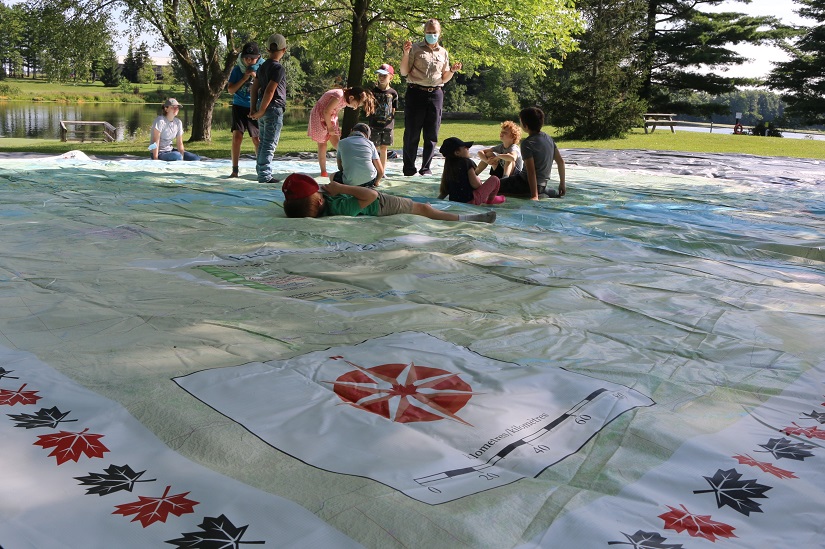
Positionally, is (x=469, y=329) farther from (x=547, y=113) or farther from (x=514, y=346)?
(x=547, y=113)

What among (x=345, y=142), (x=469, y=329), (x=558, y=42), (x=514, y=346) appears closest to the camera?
(x=514, y=346)

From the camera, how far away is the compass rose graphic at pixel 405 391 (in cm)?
197

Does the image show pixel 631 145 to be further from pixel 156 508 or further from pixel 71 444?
pixel 156 508

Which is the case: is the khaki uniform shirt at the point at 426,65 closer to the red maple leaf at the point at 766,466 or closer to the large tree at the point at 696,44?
the red maple leaf at the point at 766,466

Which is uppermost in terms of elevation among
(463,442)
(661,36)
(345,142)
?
(661,36)

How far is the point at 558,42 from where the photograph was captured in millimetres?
14305

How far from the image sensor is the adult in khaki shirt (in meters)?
8.47

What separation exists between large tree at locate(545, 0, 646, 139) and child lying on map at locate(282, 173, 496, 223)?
15.6 m

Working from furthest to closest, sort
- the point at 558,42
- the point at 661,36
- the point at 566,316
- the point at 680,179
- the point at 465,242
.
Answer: the point at 661,36 → the point at 558,42 → the point at 680,179 → the point at 465,242 → the point at 566,316

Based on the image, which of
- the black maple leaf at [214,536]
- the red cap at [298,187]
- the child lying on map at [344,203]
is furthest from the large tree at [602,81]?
the black maple leaf at [214,536]

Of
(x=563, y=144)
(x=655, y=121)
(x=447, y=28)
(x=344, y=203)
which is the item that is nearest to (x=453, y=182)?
(x=344, y=203)

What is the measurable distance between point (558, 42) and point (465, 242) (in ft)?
36.3

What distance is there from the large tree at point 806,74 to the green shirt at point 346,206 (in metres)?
31.3

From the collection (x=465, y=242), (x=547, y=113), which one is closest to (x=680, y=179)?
(x=465, y=242)
